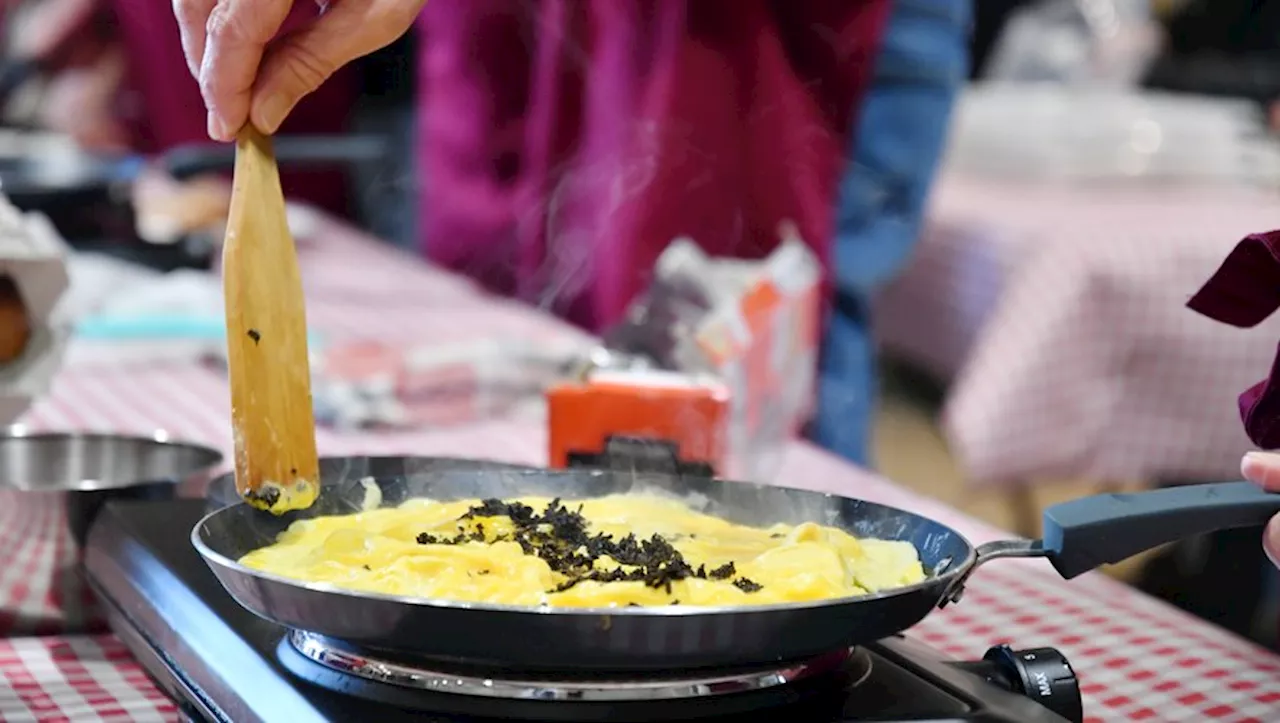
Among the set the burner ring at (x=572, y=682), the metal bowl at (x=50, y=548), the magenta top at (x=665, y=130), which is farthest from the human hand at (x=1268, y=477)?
the magenta top at (x=665, y=130)

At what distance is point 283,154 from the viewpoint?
3.03 metres

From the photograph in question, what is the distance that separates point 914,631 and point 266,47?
1.99 feet

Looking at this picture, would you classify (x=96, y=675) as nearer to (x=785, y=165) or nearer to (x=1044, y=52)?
(x=785, y=165)

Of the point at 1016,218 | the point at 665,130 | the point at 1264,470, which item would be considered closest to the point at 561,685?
the point at 1264,470

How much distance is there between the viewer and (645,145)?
225 cm

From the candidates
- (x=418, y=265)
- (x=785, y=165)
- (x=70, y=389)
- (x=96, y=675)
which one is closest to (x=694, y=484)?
(x=96, y=675)

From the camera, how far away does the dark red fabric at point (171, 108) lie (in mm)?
3242

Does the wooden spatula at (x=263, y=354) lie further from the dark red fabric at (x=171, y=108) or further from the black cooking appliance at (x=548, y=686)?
the dark red fabric at (x=171, y=108)

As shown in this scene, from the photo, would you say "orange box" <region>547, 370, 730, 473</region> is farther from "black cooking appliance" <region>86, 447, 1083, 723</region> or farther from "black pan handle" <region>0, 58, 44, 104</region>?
"black pan handle" <region>0, 58, 44, 104</region>

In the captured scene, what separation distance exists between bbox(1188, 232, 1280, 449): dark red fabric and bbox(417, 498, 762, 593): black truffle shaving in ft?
1.22

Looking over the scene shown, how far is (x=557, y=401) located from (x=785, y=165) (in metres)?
1.05

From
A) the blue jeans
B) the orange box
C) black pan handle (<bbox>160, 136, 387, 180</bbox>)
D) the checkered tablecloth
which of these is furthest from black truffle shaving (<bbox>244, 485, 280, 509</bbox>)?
the checkered tablecloth

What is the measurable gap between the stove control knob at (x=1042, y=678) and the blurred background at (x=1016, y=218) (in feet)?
3.66

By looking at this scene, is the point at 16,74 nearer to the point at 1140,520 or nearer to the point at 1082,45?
the point at 1082,45
